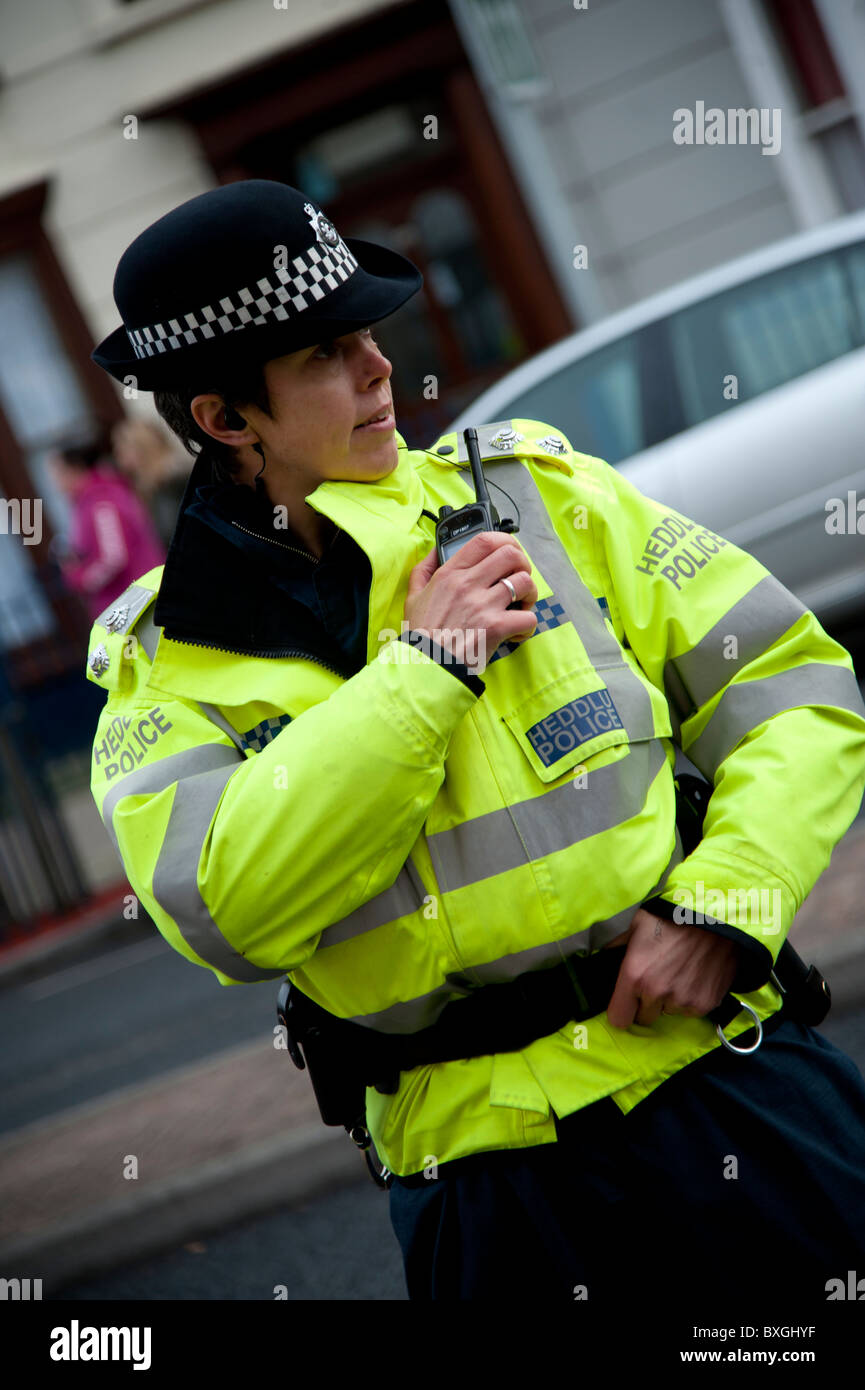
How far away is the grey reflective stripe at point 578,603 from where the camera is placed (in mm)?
1515

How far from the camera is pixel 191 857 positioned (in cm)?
143

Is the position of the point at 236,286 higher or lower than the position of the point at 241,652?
higher

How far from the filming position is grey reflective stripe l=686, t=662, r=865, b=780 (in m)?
1.56

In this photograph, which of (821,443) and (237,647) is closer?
(237,647)

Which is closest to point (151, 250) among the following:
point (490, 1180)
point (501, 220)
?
point (490, 1180)

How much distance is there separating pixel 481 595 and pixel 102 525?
6685 mm


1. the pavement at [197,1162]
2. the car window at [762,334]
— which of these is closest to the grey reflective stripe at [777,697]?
the pavement at [197,1162]

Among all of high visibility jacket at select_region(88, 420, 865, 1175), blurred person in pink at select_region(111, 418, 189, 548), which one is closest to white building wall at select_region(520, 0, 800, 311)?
blurred person in pink at select_region(111, 418, 189, 548)

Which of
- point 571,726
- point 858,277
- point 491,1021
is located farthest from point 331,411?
point 858,277

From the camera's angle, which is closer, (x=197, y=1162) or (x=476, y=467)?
(x=476, y=467)

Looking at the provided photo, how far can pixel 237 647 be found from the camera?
60.7 inches

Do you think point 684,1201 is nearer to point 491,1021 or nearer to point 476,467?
point 491,1021
